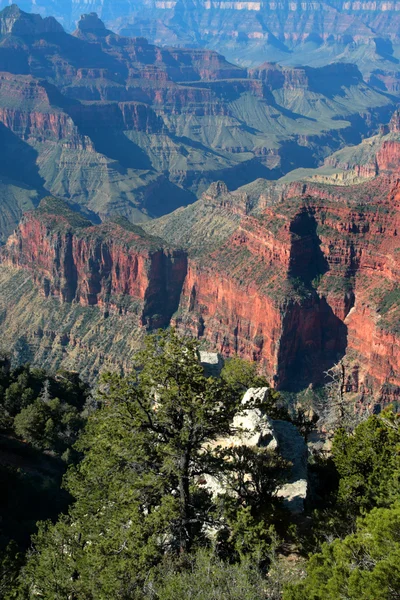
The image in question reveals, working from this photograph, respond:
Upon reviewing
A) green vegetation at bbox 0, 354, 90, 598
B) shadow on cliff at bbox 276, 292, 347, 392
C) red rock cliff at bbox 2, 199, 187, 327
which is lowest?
green vegetation at bbox 0, 354, 90, 598

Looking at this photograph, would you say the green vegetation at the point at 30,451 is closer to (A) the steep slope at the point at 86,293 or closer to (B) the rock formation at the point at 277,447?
(B) the rock formation at the point at 277,447

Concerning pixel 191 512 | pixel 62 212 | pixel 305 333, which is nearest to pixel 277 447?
pixel 191 512

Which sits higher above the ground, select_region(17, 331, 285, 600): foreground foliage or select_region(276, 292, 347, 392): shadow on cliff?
select_region(276, 292, 347, 392): shadow on cliff

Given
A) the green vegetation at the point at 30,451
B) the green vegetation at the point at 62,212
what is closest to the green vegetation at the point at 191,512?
the green vegetation at the point at 30,451

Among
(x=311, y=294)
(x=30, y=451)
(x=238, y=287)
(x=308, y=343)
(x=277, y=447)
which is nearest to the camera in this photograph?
(x=277, y=447)

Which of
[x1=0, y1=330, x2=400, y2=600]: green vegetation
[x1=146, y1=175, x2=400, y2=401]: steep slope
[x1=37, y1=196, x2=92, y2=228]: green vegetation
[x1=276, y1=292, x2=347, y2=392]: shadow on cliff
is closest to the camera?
[x1=0, y1=330, x2=400, y2=600]: green vegetation

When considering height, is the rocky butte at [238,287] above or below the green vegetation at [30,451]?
above

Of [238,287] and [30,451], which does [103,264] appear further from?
[30,451]

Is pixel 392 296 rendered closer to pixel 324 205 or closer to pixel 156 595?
pixel 324 205

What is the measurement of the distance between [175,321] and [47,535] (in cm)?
7567

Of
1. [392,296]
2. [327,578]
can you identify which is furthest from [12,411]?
[392,296]

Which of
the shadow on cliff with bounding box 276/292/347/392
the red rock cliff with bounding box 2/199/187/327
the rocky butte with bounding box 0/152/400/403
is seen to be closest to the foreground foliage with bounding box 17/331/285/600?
the rocky butte with bounding box 0/152/400/403

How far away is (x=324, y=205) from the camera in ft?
323

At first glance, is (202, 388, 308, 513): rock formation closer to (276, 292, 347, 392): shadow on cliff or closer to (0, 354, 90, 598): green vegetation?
(0, 354, 90, 598): green vegetation
